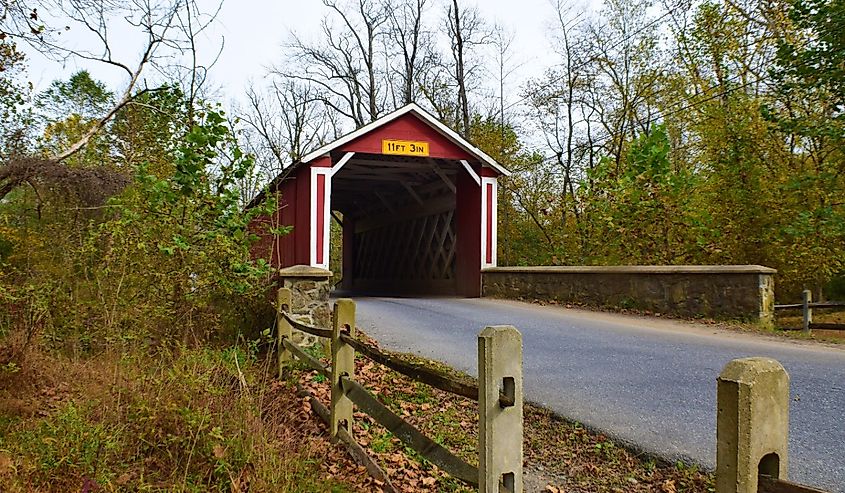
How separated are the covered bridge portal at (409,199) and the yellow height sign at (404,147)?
21 millimetres

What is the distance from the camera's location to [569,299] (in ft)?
35.2

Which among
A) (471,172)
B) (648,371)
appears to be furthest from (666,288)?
(471,172)

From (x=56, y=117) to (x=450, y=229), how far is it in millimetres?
13378

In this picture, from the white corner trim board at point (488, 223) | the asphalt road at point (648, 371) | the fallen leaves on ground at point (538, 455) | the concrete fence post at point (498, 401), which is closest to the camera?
the concrete fence post at point (498, 401)

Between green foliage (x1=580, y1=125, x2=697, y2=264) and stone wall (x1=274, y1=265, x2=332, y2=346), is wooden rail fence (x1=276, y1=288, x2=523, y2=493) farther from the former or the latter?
green foliage (x1=580, y1=125, x2=697, y2=264)

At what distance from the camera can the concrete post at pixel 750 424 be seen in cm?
115

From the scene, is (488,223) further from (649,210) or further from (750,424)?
(750,424)

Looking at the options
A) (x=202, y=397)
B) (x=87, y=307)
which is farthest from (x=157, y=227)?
(x=202, y=397)

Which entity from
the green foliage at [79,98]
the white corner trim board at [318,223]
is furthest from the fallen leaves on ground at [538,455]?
the green foliage at [79,98]

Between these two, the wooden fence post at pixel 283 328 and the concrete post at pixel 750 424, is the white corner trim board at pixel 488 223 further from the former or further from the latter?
the concrete post at pixel 750 424

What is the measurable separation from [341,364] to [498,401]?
1922 mm

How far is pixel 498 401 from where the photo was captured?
7.13ft

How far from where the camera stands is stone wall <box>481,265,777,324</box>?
8062 mm

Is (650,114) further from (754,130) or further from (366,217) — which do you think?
(366,217)
